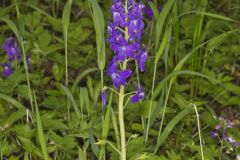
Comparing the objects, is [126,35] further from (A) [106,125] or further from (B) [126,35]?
(A) [106,125]

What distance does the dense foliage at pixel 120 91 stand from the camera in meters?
2.52

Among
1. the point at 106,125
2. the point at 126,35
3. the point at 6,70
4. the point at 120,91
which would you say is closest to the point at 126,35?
the point at 126,35

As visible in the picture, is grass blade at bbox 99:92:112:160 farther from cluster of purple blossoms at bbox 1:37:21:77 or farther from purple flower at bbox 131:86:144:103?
cluster of purple blossoms at bbox 1:37:21:77

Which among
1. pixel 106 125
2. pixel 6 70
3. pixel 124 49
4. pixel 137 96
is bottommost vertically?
pixel 6 70

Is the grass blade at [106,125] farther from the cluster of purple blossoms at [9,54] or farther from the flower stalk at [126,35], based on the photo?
the cluster of purple blossoms at [9,54]

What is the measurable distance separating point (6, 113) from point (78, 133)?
773 millimetres

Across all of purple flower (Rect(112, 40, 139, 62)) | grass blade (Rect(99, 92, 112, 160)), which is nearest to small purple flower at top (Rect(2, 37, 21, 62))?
grass blade (Rect(99, 92, 112, 160))

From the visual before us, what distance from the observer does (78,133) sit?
278 cm

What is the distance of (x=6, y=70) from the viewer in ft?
12.0

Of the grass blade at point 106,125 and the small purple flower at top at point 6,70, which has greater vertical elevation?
the grass blade at point 106,125

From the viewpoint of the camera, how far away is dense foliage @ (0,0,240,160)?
252cm

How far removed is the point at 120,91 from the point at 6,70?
1.44 metres

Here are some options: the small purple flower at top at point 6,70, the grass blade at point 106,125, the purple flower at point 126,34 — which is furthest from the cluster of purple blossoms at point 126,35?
the small purple flower at top at point 6,70

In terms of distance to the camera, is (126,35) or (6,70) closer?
(126,35)
